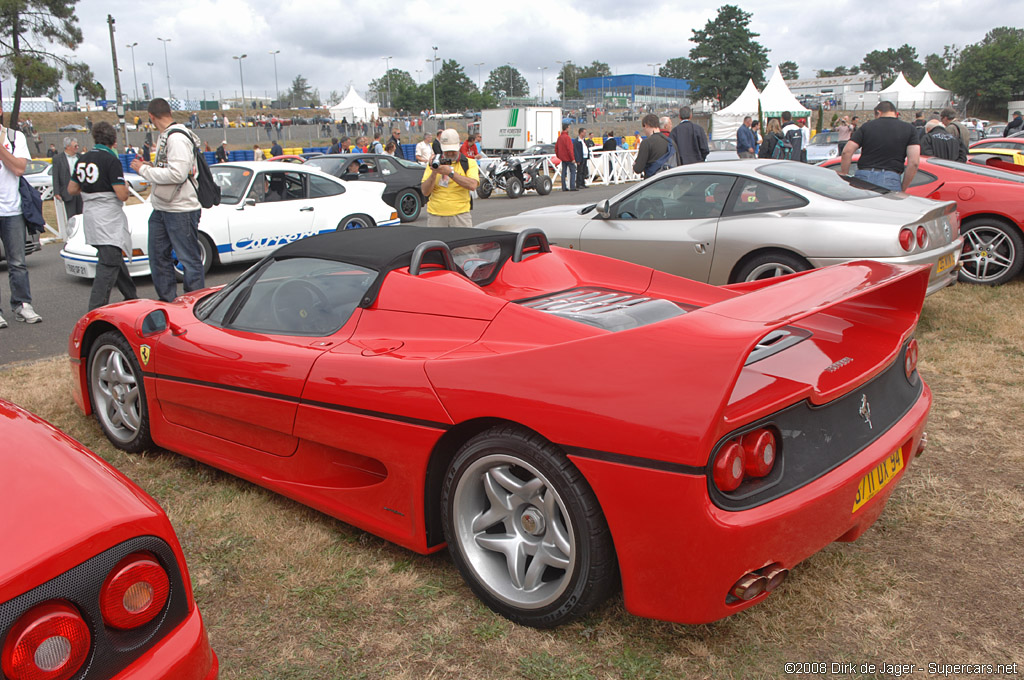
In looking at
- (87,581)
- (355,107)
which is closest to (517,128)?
(87,581)

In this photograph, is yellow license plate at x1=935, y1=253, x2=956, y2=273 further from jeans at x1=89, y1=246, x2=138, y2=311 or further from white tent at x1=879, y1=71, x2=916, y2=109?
white tent at x1=879, y1=71, x2=916, y2=109

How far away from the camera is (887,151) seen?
7.26 meters

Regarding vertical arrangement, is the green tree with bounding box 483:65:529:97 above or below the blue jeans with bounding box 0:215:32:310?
above

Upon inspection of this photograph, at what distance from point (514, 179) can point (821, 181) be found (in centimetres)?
1402

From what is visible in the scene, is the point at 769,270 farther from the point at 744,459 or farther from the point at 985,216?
the point at 744,459

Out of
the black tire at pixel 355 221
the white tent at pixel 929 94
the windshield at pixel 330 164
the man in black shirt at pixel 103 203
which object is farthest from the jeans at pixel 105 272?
the white tent at pixel 929 94

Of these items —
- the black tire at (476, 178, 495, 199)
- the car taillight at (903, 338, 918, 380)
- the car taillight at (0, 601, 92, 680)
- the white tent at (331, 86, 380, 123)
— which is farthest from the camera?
the white tent at (331, 86, 380, 123)

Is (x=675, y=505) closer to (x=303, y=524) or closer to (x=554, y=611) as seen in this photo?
(x=554, y=611)

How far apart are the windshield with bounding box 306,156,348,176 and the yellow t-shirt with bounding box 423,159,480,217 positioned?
7.35m

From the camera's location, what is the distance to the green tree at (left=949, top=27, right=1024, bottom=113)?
92.4 metres

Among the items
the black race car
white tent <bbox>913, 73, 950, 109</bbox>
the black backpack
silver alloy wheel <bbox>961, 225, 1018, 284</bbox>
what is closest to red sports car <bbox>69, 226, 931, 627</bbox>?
the black backpack

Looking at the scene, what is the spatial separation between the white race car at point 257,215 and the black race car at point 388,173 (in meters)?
3.80

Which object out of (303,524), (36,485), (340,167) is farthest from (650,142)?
(36,485)

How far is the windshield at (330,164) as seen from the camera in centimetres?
1382
